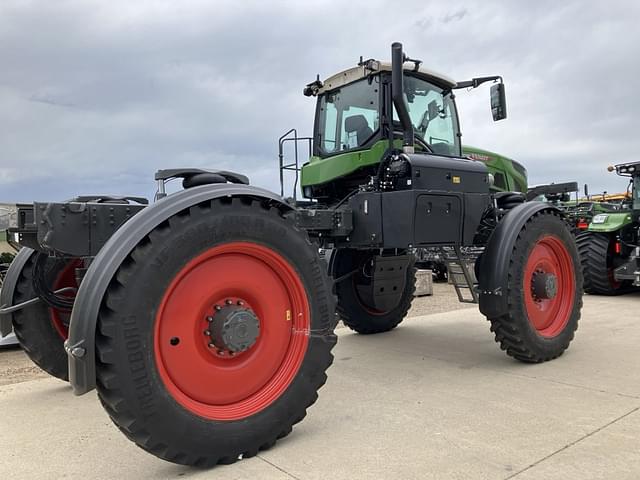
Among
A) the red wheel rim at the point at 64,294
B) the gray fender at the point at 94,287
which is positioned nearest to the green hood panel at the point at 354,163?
the red wheel rim at the point at 64,294

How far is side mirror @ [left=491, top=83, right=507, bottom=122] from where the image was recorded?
529cm

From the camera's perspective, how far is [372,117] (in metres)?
4.97

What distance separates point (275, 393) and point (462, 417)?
1276 mm

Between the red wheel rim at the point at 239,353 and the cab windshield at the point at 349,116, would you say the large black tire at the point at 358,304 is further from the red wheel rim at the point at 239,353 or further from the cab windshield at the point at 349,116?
the red wheel rim at the point at 239,353

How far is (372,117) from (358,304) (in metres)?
2.30

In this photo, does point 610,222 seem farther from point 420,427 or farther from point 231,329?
point 231,329

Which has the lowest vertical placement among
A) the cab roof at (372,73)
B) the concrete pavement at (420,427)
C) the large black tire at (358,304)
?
the concrete pavement at (420,427)

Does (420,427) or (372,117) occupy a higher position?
(372,117)

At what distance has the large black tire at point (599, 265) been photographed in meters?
9.95

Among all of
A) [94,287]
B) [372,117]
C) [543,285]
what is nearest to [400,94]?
[372,117]

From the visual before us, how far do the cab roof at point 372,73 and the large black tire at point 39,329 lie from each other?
3172 millimetres

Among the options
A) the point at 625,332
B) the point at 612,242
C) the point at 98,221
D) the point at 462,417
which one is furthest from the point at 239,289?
the point at 612,242

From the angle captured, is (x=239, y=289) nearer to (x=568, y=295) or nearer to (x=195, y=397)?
(x=195, y=397)

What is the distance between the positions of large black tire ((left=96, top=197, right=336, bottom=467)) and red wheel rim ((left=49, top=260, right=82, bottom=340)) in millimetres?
1671
